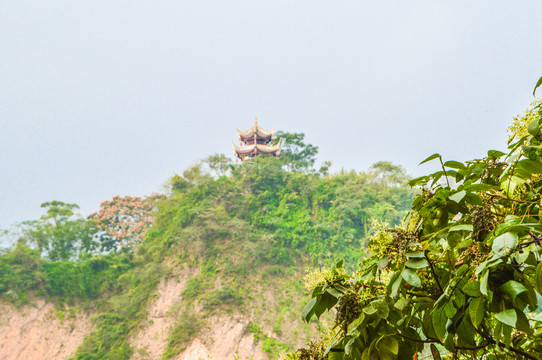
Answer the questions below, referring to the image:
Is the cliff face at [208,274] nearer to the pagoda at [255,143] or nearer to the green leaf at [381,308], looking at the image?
the pagoda at [255,143]

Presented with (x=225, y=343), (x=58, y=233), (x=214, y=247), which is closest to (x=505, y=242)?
(x=225, y=343)

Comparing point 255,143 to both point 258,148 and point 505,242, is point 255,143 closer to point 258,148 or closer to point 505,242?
point 258,148

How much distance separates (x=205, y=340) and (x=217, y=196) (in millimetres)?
4444

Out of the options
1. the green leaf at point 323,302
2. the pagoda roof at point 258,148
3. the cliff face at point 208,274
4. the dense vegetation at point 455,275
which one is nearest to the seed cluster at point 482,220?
the dense vegetation at point 455,275

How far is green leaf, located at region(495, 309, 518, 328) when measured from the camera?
32 centimetres

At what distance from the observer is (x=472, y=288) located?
1.17 feet

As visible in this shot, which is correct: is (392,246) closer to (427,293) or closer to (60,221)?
(427,293)

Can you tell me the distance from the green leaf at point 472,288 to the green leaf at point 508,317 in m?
0.03

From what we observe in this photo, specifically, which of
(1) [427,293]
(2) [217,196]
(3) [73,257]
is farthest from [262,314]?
(1) [427,293]

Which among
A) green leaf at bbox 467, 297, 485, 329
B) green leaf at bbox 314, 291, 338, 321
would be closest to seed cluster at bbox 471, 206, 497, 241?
green leaf at bbox 467, 297, 485, 329

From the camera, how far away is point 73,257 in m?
10.9

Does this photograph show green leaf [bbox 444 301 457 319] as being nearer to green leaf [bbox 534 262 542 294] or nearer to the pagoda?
green leaf [bbox 534 262 542 294]

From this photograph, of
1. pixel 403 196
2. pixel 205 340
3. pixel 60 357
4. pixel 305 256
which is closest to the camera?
pixel 205 340

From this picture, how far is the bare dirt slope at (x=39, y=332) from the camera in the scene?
835 cm
